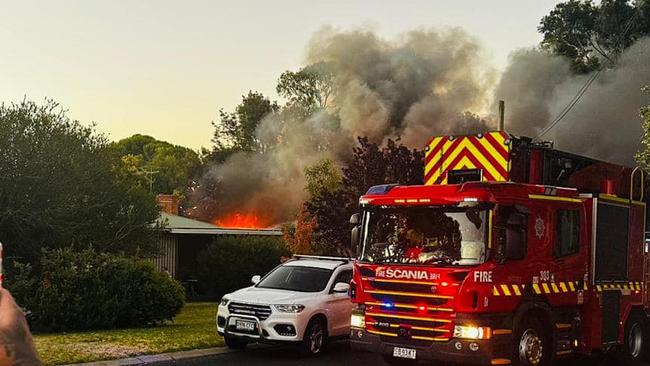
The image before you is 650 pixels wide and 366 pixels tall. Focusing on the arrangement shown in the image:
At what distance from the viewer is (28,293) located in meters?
15.0

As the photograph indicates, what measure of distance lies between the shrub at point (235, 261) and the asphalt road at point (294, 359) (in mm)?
13422

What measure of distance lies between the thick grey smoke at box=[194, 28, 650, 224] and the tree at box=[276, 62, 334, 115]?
1239 mm

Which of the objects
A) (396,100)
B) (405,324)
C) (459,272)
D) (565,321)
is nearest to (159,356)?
(405,324)

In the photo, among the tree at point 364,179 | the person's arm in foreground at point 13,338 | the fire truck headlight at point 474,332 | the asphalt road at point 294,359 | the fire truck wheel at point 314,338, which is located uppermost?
the tree at point 364,179

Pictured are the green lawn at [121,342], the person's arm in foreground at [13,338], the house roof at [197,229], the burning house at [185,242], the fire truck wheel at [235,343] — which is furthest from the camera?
the burning house at [185,242]

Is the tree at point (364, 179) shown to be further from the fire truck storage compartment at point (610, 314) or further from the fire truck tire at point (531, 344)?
the fire truck tire at point (531, 344)

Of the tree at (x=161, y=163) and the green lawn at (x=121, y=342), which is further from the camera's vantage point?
the tree at (x=161, y=163)

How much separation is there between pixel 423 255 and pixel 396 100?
146 feet

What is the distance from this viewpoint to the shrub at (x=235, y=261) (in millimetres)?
26250

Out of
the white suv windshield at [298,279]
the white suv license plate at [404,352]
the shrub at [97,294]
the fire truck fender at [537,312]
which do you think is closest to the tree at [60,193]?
the shrub at [97,294]

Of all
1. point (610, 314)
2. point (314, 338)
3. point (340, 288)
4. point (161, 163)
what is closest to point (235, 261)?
point (340, 288)

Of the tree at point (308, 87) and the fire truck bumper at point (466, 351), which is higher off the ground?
the tree at point (308, 87)

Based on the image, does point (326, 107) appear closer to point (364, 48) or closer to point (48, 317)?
point (364, 48)

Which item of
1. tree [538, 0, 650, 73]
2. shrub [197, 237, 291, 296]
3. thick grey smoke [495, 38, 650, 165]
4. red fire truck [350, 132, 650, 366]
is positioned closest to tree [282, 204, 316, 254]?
shrub [197, 237, 291, 296]
